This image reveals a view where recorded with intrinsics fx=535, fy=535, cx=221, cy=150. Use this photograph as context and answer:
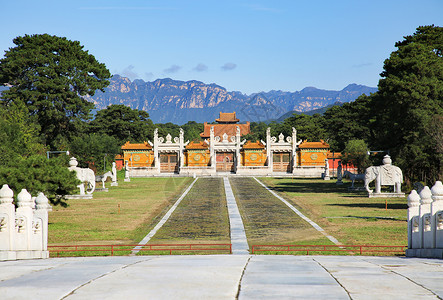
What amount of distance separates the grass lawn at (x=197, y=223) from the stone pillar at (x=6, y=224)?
6.52 metres

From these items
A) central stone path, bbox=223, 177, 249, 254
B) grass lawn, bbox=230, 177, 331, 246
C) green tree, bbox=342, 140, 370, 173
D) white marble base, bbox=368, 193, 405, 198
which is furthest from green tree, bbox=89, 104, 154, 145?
central stone path, bbox=223, 177, 249, 254

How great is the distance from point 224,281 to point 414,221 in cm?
962

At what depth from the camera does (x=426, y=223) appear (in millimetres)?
17359

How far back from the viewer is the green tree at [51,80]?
6450 centimetres

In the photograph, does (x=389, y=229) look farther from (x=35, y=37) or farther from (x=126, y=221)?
(x=35, y=37)

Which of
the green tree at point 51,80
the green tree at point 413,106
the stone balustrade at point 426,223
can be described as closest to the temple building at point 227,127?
the green tree at point 51,80

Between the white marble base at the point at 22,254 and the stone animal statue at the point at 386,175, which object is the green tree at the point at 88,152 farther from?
the white marble base at the point at 22,254

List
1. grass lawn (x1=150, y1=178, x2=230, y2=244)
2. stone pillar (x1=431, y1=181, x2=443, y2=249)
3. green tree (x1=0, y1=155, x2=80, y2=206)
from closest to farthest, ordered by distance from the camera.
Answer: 1. stone pillar (x1=431, y1=181, x2=443, y2=249)
2. grass lawn (x1=150, y1=178, x2=230, y2=244)
3. green tree (x1=0, y1=155, x2=80, y2=206)

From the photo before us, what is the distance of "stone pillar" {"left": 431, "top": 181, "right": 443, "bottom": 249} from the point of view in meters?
16.7

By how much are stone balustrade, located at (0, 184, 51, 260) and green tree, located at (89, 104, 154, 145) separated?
81.6 meters

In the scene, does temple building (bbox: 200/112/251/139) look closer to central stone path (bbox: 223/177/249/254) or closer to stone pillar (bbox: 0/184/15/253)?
central stone path (bbox: 223/177/249/254)

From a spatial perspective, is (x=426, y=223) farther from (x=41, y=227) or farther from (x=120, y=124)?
(x=120, y=124)

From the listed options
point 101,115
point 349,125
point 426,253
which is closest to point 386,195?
point 426,253

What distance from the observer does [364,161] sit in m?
66.4
